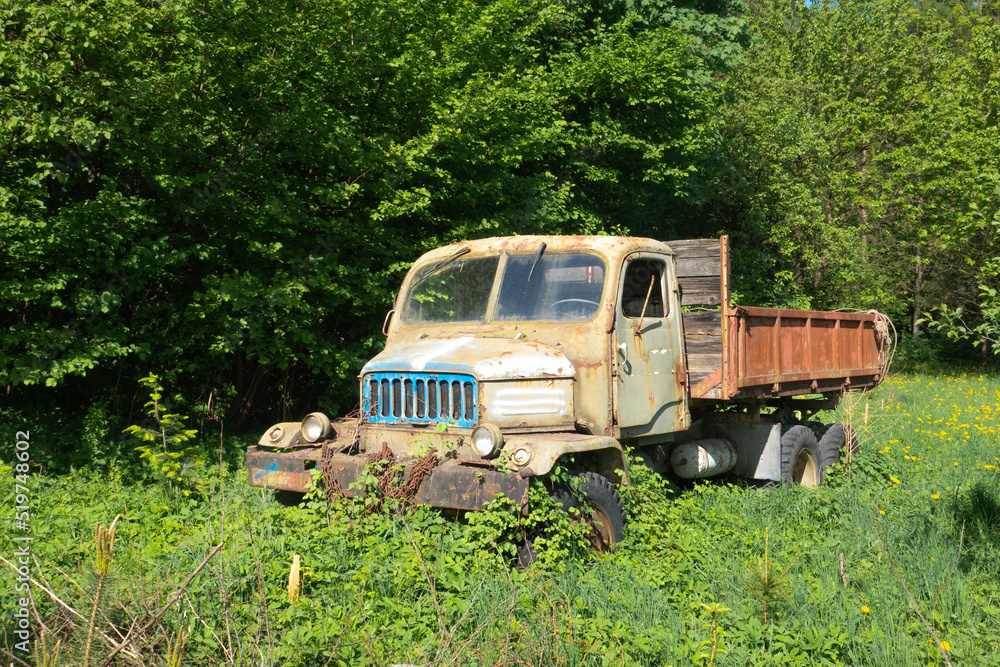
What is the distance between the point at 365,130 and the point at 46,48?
11.6 feet

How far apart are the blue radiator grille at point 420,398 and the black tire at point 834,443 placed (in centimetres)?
464

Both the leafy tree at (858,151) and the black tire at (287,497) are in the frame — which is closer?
the black tire at (287,497)

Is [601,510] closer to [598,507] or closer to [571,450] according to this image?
[598,507]

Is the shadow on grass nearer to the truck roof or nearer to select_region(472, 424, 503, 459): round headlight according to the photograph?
the truck roof

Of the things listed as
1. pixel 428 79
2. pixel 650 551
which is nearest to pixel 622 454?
pixel 650 551

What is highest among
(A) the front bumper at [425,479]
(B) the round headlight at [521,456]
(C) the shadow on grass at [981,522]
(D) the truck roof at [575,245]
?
(D) the truck roof at [575,245]

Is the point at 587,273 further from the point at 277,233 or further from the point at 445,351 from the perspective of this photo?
the point at 277,233

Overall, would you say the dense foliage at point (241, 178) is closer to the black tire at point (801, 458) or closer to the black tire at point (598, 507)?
the black tire at point (598, 507)

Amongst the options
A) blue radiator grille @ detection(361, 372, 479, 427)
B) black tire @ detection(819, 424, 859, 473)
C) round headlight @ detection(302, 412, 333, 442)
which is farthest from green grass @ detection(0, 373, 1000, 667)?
black tire @ detection(819, 424, 859, 473)

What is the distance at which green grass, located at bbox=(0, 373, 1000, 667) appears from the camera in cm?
369

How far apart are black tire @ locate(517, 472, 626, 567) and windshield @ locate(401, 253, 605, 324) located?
1.28 m

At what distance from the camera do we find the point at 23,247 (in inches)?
253

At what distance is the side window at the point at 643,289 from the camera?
A: 248 inches

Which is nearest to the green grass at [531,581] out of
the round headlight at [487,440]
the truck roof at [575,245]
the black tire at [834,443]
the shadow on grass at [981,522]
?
the shadow on grass at [981,522]
